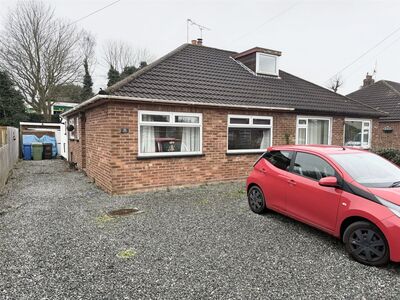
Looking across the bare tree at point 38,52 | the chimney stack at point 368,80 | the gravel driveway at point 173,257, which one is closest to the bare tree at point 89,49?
the bare tree at point 38,52

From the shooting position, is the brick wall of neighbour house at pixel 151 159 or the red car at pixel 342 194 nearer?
the red car at pixel 342 194

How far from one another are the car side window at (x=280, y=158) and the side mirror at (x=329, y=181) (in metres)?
0.99

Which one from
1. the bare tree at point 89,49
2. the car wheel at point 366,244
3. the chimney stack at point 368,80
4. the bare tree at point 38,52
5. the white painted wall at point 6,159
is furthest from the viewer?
the bare tree at point 89,49

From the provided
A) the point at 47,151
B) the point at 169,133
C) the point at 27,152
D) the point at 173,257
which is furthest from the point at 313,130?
the point at 27,152

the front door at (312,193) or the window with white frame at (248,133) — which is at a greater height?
the window with white frame at (248,133)

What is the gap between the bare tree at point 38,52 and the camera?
2116 cm

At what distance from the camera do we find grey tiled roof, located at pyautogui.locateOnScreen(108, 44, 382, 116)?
26.2 feet

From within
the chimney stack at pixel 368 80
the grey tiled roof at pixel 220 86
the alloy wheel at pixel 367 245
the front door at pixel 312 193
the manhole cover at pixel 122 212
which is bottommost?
the manhole cover at pixel 122 212

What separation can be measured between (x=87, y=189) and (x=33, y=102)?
20908 millimetres

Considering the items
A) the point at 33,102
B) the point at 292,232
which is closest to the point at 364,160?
the point at 292,232

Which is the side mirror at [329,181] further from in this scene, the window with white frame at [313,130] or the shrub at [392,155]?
the shrub at [392,155]

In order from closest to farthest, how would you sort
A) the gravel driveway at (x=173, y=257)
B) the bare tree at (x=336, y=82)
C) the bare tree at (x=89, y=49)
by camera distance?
the gravel driveway at (x=173, y=257), the bare tree at (x=89, y=49), the bare tree at (x=336, y=82)

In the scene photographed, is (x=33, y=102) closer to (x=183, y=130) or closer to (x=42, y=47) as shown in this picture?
(x=42, y=47)

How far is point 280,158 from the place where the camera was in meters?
5.19
